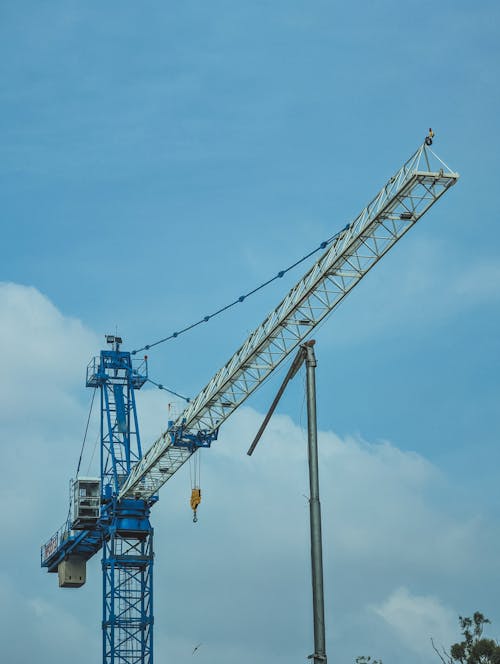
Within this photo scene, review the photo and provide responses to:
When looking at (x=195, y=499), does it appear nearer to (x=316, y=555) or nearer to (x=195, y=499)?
(x=195, y=499)

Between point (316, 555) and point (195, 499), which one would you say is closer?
point (316, 555)

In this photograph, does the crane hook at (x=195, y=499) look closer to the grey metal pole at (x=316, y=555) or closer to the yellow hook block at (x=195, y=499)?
the yellow hook block at (x=195, y=499)

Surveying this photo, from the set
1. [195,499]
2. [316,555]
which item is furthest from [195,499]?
[316,555]

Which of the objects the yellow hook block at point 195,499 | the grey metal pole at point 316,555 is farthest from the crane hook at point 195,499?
the grey metal pole at point 316,555

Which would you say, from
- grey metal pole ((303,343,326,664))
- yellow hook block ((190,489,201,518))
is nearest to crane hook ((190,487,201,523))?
yellow hook block ((190,489,201,518))

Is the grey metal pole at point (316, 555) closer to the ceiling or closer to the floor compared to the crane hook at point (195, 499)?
closer to the floor

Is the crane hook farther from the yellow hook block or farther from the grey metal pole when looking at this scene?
the grey metal pole

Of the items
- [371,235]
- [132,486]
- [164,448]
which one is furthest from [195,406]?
[371,235]

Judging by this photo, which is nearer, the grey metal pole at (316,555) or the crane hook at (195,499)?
the grey metal pole at (316,555)

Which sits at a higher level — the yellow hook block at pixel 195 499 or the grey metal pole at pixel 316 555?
the yellow hook block at pixel 195 499

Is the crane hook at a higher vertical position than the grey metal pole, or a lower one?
higher

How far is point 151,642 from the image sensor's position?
5389 inches

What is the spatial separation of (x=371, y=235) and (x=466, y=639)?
33.0m

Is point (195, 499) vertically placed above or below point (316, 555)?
above
